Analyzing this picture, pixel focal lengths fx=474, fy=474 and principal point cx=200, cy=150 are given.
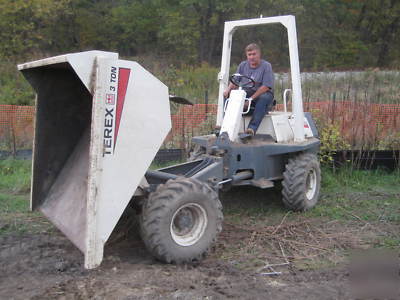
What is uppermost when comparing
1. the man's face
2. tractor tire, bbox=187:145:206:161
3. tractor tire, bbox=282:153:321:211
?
the man's face

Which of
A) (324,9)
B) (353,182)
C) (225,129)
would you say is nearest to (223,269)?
(225,129)

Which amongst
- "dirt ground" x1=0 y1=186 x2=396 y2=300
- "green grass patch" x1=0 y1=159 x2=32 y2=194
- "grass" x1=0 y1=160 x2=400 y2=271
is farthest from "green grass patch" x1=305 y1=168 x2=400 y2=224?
"green grass patch" x1=0 y1=159 x2=32 y2=194

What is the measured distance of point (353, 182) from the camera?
7.63 meters

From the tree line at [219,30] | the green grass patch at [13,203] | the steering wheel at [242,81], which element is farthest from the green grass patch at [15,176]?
the tree line at [219,30]

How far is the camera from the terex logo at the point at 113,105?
150 inches

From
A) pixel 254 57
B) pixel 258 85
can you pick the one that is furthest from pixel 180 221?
pixel 254 57

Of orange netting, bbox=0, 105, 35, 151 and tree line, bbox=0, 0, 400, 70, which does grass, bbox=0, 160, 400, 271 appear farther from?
tree line, bbox=0, 0, 400, 70

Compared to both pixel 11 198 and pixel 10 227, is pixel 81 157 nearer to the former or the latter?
pixel 10 227

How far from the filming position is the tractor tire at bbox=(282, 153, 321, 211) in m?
5.85

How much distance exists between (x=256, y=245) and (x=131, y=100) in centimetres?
205

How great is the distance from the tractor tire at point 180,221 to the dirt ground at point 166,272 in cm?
14

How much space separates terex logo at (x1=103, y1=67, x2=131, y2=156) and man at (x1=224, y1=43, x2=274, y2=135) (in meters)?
2.25

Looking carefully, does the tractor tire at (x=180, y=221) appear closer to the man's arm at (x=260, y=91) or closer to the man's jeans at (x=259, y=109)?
the man's jeans at (x=259, y=109)

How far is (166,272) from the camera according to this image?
4.06m
